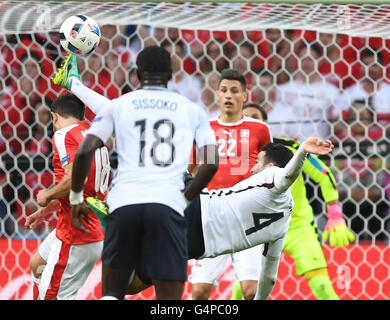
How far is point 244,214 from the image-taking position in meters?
4.88

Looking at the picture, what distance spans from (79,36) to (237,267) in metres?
1.96

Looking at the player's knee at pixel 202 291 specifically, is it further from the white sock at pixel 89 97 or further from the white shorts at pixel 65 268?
the white sock at pixel 89 97

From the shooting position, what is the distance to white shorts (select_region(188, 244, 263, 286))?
6066 mm

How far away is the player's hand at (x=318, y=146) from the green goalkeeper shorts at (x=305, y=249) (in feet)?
7.01

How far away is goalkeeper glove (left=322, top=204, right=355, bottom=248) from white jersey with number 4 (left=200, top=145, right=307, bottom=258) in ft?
4.62

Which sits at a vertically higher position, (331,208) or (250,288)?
(331,208)

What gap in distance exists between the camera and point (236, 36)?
8016mm


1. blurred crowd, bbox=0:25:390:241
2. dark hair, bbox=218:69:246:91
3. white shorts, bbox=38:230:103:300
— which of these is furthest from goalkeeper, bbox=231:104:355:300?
white shorts, bbox=38:230:103:300

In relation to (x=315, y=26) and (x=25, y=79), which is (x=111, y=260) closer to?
(x=315, y=26)

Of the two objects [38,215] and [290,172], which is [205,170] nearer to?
[290,172]

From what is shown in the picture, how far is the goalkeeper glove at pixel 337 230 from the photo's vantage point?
6266 millimetres

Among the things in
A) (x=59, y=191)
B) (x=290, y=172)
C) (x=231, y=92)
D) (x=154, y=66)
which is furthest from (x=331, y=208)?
(x=154, y=66)
